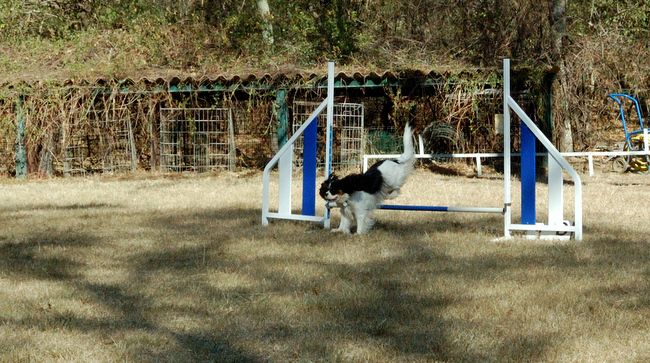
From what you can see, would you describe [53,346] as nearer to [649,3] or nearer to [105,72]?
[105,72]

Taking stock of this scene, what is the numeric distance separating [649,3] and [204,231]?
1428cm

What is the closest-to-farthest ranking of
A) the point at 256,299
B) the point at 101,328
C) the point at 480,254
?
1. the point at 101,328
2. the point at 256,299
3. the point at 480,254

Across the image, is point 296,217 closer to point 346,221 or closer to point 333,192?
point 346,221

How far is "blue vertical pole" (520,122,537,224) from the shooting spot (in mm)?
7801

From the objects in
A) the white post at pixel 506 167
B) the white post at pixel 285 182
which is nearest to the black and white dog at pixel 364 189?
the white post at pixel 285 182

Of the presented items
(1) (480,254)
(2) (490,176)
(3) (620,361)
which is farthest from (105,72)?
(3) (620,361)

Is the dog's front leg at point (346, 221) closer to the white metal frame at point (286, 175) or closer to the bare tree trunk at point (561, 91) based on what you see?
the white metal frame at point (286, 175)

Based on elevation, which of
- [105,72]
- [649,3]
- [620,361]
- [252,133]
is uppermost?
[649,3]

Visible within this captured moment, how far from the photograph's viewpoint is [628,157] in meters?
16.6

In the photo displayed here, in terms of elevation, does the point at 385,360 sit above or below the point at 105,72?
below

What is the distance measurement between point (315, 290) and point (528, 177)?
9.95 feet

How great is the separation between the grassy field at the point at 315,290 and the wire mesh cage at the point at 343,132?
774 centimetres

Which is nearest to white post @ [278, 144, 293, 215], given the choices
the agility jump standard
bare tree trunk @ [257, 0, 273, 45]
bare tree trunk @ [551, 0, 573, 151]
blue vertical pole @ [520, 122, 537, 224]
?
the agility jump standard

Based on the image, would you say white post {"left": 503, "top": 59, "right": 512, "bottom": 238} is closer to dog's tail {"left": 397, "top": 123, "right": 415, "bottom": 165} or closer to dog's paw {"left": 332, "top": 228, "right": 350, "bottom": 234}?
dog's tail {"left": 397, "top": 123, "right": 415, "bottom": 165}
